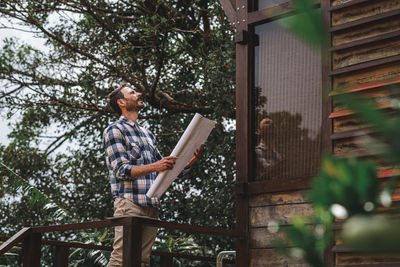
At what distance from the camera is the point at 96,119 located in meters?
10.8

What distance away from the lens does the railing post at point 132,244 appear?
139 inches

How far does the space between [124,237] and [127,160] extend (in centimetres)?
56

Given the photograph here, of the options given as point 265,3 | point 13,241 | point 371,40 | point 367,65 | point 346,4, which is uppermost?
point 265,3

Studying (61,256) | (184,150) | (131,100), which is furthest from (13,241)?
(184,150)

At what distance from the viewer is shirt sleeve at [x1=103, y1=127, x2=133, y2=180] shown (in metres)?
3.92

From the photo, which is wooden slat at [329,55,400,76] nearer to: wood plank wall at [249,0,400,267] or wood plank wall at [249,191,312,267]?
wood plank wall at [249,0,400,267]

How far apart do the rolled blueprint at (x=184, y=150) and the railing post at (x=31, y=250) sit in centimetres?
112

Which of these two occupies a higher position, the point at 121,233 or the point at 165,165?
the point at 165,165

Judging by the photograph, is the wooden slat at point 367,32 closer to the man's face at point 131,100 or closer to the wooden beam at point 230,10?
the wooden beam at point 230,10

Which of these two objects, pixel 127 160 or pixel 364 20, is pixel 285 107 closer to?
pixel 364 20

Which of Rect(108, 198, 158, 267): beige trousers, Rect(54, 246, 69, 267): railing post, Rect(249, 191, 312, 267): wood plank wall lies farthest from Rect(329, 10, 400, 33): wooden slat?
Rect(54, 246, 69, 267): railing post

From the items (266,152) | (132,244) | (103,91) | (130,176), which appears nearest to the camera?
(132,244)

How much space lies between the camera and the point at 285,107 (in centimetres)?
432

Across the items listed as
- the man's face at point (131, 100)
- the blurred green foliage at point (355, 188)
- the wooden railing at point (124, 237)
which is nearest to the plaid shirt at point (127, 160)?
the man's face at point (131, 100)
